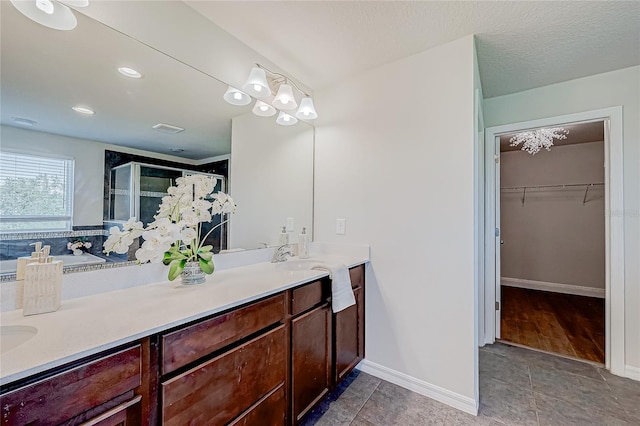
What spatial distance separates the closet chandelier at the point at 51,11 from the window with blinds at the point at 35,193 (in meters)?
0.56

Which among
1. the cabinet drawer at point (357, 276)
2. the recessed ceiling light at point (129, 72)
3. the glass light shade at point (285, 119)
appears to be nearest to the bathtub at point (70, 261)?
the recessed ceiling light at point (129, 72)

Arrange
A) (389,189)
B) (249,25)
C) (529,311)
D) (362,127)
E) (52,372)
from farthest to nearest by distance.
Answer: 1. (529,311)
2. (362,127)
3. (389,189)
4. (249,25)
5. (52,372)

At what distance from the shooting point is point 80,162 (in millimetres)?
1206

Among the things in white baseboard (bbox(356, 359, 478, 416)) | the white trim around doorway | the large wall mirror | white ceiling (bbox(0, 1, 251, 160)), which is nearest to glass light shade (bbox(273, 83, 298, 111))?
the large wall mirror

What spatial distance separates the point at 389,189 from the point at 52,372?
1.92 m

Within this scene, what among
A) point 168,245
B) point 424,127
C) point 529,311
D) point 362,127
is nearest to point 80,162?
point 168,245

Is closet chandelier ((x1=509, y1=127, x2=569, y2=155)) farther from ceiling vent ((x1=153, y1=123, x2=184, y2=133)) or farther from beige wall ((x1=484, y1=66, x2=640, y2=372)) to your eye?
ceiling vent ((x1=153, y1=123, x2=184, y2=133))

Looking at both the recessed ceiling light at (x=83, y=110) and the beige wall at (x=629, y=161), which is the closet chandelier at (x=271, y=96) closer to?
the recessed ceiling light at (x=83, y=110)

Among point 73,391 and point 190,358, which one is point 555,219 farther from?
point 73,391

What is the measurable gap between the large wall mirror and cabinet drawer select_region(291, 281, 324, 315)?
0.59 metres

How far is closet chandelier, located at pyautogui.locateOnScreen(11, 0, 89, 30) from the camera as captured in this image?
41.6 inches

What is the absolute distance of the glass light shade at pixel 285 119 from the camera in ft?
7.32

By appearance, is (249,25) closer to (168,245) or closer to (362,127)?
Result: (362,127)

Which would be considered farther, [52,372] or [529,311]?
[529,311]
